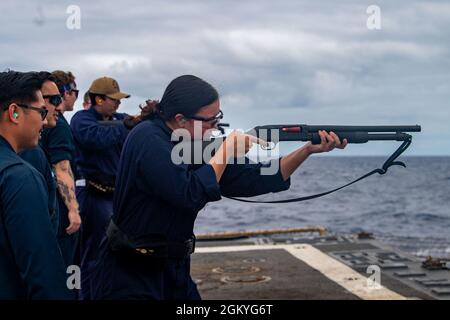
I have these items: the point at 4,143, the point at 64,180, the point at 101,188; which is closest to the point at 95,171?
the point at 101,188

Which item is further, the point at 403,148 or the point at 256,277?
the point at 256,277

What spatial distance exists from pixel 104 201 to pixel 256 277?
409cm

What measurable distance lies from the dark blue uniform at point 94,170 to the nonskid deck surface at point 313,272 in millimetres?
2705

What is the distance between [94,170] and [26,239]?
14.8 ft

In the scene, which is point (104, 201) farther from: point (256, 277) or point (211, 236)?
point (211, 236)

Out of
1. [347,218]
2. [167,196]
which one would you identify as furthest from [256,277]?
[347,218]

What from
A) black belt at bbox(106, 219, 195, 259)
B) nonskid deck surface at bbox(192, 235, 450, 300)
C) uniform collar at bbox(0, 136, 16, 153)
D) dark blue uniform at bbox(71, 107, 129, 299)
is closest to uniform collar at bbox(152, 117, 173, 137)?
black belt at bbox(106, 219, 195, 259)

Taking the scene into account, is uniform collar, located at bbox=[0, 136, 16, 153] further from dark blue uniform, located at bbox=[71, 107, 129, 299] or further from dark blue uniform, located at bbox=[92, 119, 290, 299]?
dark blue uniform, located at bbox=[71, 107, 129, 299]

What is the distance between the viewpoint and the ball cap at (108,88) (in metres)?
7.90

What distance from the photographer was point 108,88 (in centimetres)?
790

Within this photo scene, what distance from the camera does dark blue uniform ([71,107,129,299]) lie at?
7422mm

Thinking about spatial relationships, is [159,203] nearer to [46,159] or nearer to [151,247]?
[151,247]

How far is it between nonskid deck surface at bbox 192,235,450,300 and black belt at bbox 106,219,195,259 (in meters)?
5.33

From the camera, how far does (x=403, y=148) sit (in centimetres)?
489
